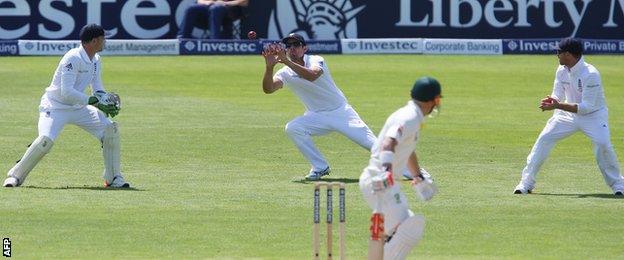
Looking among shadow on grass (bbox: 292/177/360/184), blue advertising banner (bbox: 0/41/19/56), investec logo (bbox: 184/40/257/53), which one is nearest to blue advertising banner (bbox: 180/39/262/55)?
investec logo (bbox: 184/40/257/53)

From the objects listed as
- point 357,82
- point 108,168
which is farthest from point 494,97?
point 108,168

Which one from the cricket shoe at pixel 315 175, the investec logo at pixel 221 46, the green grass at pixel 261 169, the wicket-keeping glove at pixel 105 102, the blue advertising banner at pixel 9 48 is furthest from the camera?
the investec logo at pixel 221 46

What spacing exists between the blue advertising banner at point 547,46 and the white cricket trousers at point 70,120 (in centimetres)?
1783

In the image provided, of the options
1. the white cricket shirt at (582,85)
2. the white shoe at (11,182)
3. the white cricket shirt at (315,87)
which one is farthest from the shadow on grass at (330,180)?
the white shoe at (11,182)

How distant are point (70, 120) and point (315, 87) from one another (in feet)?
8.87

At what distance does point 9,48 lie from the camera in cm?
2916

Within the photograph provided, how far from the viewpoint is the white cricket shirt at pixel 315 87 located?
15.3 meters

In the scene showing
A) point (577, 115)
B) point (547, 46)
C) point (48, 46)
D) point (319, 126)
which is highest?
point (577, 115)

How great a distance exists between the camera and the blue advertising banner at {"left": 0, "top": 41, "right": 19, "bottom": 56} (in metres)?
29.1

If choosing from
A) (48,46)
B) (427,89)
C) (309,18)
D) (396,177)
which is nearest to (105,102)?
(396,177)

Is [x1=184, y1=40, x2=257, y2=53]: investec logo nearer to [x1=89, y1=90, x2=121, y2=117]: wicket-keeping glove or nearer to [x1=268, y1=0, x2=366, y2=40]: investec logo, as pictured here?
[x1=268, y1=0, x2=366, y2=40]: investec logo

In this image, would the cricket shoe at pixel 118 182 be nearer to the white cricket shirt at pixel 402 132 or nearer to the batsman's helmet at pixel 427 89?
the white cricket shirt at pixel 402 132

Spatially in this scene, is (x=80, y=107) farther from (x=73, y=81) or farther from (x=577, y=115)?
(x=577, y=115)

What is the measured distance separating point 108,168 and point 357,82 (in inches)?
496
